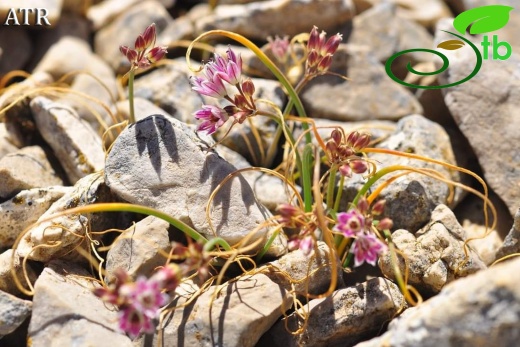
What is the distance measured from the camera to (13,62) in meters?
3.90

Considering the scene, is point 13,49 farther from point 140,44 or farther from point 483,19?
point 483,19

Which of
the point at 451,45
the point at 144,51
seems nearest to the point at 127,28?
→ the point at 144,51

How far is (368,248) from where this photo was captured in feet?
7.48

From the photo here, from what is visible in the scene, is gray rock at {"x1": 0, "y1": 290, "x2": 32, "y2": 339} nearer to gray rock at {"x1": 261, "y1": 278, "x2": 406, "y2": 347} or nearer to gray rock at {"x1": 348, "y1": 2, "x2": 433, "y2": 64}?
gray rock at {"x1": 261, "y1": 278, "x2": 406, "y2": 347}

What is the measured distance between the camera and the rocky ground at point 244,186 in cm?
232

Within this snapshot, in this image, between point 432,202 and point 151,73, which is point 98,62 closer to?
point 151,73

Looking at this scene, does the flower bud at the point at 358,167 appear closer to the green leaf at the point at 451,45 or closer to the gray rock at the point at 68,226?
the gray rock at the point at 68,226

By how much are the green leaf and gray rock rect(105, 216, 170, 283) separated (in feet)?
5.70

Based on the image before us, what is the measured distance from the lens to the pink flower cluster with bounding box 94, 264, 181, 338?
80.2 inches

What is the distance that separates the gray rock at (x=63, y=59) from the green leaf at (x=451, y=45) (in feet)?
6.38

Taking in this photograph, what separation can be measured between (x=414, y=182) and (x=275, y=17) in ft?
4.73

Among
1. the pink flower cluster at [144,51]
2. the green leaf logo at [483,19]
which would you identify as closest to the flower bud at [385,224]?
the pink flower cluster at [144,51]

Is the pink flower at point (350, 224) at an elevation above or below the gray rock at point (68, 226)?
above

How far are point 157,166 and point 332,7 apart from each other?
5.69 ft
